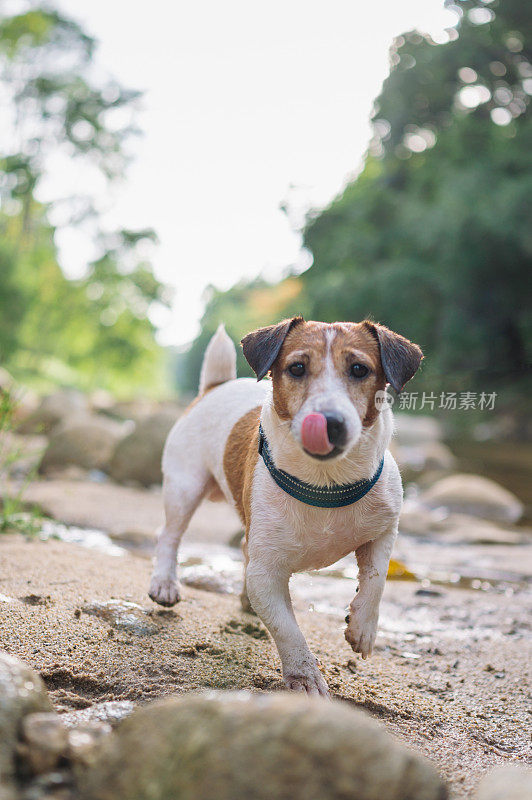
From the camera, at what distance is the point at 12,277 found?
2244 centimetres

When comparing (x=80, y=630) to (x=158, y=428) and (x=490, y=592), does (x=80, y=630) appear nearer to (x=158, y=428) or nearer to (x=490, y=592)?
(x=490, y=592)

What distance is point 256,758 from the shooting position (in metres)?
1.54

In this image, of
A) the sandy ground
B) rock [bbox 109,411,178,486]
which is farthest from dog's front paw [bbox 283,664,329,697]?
rock [bbox 109,411,178,486]

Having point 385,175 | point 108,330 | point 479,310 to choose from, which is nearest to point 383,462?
point 479,310

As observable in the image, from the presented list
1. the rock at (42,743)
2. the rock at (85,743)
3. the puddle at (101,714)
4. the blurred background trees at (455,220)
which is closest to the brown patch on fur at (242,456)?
the puddle at (101,714)

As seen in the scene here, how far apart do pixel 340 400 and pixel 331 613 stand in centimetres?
244

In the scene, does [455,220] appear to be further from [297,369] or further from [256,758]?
[256,758]

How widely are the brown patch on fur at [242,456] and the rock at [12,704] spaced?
1.47 meters

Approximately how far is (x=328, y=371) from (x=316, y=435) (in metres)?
0.38

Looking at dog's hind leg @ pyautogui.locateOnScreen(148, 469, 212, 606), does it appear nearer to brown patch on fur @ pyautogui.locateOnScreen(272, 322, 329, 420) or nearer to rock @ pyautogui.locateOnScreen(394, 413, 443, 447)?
brown patch on fur @ pyautogui.locateOnScreen(272, 322, 329, 420)

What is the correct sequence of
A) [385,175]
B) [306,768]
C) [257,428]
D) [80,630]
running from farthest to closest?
1. [385,175]
2. [257,428]
3. [80,630]
4. [306,768]

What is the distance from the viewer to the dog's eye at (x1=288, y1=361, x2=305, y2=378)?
2.91 meters

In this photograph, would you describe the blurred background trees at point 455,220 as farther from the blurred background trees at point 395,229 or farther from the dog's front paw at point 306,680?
the dog's front paw at point 306,680

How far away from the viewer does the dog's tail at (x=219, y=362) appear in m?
4.59
